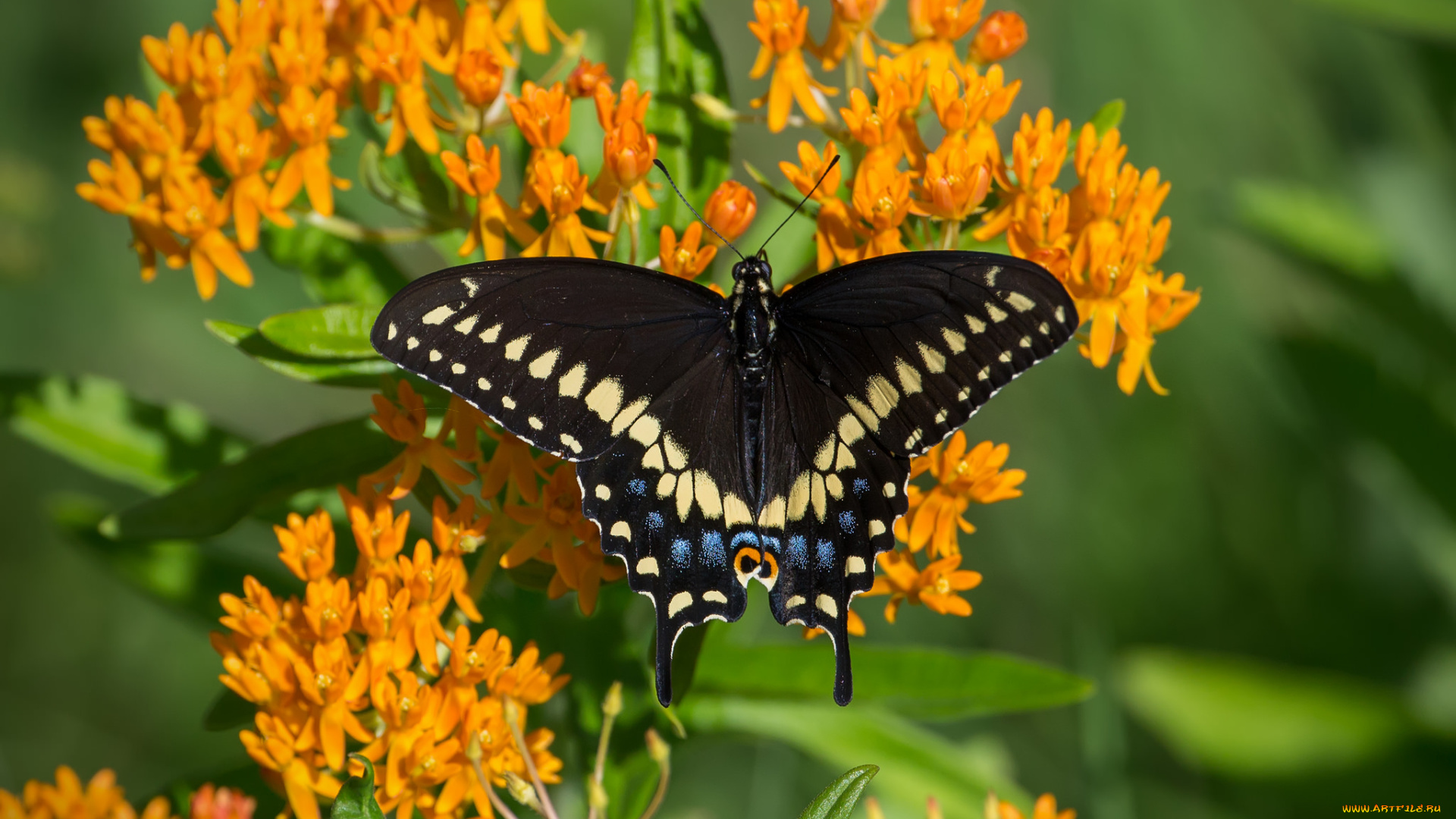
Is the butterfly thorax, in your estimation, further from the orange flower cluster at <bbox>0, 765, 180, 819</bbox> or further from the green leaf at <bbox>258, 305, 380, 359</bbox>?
the orange flower cluster at <bbox>0, 765, 180, 819</bbox>

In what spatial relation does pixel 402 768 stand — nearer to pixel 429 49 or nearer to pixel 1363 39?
pixel 429 49

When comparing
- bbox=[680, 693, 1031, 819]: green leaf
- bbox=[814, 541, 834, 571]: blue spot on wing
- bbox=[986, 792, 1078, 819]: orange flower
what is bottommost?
bbox=[986, 792, 1078, 819]: orange flower

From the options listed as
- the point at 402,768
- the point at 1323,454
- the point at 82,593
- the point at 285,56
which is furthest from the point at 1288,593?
the point at 82,593

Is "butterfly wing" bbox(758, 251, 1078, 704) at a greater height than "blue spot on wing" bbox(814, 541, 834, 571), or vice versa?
"butterfly wing" bbox(758, 251, 1078, 704)

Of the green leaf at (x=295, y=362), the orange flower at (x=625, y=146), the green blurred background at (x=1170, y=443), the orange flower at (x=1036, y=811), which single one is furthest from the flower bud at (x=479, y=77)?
the orange flower at (x=1036, y=811)

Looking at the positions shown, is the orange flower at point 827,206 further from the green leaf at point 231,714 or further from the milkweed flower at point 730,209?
the green leaf at point 231,714

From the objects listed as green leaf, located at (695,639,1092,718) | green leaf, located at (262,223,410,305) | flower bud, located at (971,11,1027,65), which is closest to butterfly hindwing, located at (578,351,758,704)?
green leaf, located at (695,639,1092,718)
